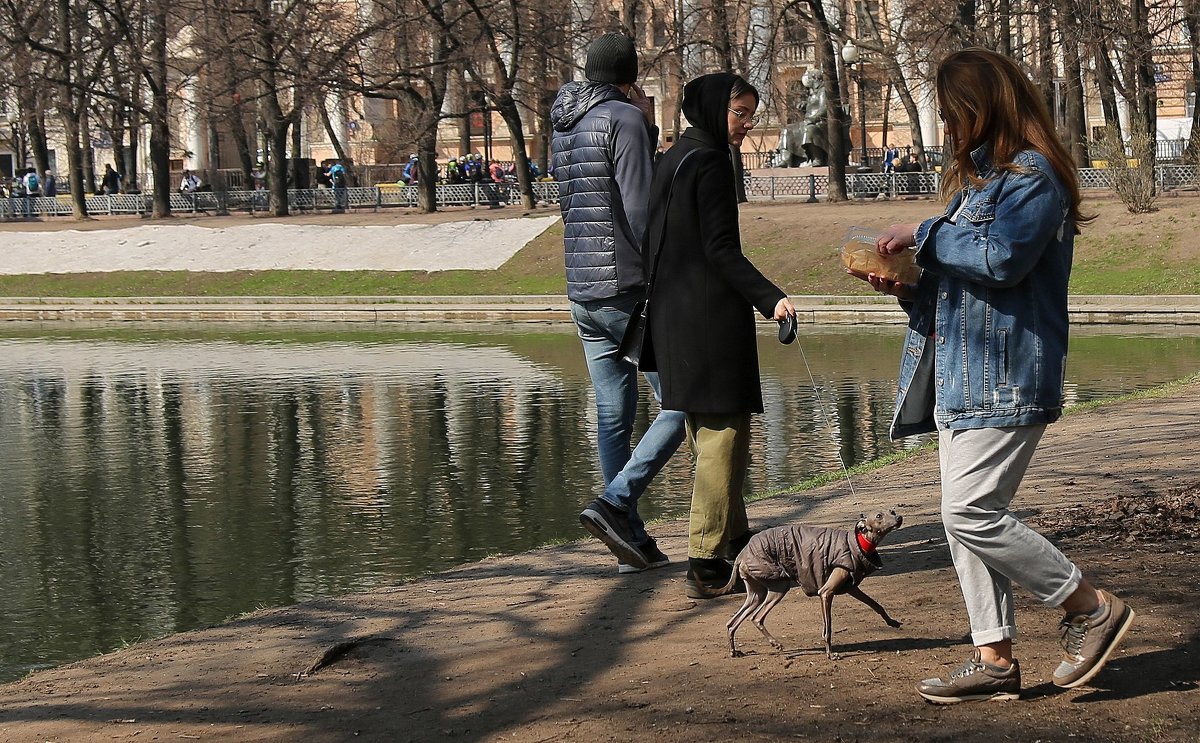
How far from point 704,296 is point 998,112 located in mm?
1693

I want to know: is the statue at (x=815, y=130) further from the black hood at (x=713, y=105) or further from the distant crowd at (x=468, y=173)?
the black hood at (x=713, y=105)

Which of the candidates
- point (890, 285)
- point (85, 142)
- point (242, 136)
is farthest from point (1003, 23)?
point (85, 142)

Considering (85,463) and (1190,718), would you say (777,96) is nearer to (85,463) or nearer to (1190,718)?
(85,463)

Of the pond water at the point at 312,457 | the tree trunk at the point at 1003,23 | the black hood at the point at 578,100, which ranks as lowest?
the pond water at the point at 312,457

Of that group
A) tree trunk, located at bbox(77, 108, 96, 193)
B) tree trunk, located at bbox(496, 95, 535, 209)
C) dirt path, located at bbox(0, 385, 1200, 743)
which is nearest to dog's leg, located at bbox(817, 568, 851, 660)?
dirt path, located at bbox(0, 385, 1200, 743)

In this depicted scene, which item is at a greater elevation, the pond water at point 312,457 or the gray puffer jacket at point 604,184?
the gray puffer jacket at point 604,184

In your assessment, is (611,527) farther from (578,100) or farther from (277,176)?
(277,176)

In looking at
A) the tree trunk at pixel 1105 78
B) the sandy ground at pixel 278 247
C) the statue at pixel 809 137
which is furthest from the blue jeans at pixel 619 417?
the statue at pixel 809 137

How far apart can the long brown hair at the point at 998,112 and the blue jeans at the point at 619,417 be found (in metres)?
2.25

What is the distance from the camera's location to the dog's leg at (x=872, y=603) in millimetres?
4984

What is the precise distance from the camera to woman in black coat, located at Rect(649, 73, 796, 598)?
18.8 ft

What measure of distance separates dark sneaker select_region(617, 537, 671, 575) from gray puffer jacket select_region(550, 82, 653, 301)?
1.07 m

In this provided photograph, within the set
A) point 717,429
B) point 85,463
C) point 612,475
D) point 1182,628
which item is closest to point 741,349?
point 717,429

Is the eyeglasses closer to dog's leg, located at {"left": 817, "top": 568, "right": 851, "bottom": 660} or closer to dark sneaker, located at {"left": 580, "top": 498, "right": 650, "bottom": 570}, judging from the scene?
dark sneaker, located at {"left": 580, "top": 498, "right": 650, "bottom": 570}
